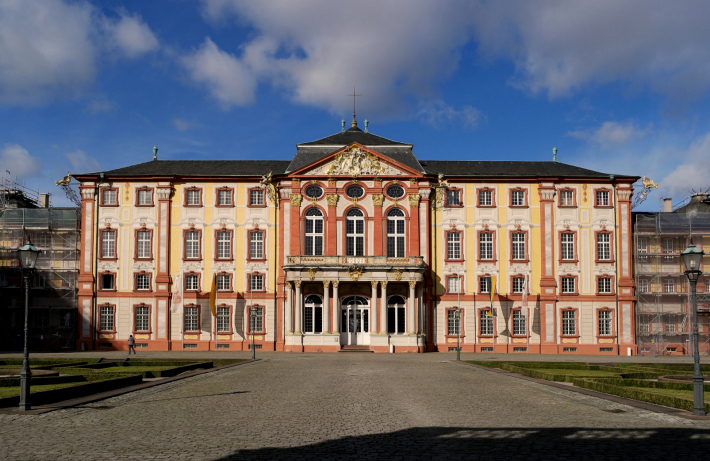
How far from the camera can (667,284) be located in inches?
2394

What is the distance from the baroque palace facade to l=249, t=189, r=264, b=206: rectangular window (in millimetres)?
169

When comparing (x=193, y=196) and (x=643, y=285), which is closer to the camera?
(x=643, y=285)

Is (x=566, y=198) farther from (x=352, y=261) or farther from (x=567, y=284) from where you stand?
(x=352, y=261)

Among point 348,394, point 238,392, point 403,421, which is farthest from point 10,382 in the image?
point 403,421

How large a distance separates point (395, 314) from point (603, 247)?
1853 cm

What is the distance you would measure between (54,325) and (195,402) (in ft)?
143

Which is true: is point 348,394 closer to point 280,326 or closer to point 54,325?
point 280,326

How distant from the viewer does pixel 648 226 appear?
61.2 metres

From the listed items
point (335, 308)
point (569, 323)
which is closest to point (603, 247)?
point (569, 323)

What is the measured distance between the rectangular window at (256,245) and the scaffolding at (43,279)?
15.0m

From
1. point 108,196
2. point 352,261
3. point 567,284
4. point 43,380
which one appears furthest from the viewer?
point 108,196

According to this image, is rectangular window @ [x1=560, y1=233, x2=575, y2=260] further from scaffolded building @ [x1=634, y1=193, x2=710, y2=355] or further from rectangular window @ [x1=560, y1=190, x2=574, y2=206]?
scaffolded building @ [x1=634, y1=193, x2=710, y2=355]

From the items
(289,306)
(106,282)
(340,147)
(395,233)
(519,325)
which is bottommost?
(519,325)

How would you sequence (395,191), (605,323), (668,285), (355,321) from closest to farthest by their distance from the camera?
(355,321) → (605,323) → (395,191) → (668,285)
